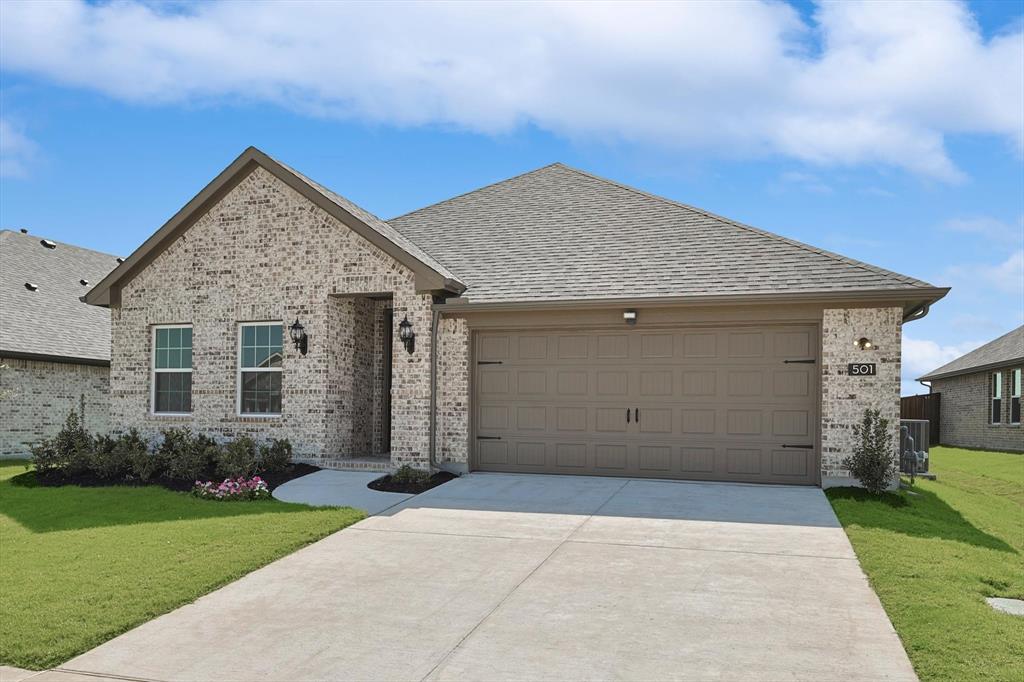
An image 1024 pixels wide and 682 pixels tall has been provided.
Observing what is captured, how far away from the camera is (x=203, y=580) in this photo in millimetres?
7496

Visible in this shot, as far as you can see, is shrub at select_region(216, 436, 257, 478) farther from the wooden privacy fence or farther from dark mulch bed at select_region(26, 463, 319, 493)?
the wooden privacy fence

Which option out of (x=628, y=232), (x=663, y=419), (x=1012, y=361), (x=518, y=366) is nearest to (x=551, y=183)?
(x=628, y=232)

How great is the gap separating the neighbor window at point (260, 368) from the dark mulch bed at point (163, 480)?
143 cm

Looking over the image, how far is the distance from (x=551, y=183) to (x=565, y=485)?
8241 mm

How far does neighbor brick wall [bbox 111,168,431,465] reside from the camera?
1382cm

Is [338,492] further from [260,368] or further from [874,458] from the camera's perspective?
[874,458]

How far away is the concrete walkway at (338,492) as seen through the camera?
11.1 metres

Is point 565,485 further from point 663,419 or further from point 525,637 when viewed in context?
point 525,637

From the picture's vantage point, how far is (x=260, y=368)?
48.3ft

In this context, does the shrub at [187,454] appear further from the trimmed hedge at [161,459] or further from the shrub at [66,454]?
the shrub at [66,454]

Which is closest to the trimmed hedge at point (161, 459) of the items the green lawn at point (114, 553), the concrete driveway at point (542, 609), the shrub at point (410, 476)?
the green lawn at point (114, 553)

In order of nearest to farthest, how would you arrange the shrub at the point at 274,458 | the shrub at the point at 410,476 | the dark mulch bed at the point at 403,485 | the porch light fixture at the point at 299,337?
the dark mulch bed at the point at 403,485, the shrub at the point at 410,476, the shrub at the point at 274,458, the porch light fixture at the point at 299,337

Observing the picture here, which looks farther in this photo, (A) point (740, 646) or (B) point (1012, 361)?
(B) point (1012, 361)

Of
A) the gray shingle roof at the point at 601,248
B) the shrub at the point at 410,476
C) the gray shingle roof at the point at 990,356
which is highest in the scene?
the gray shingle roof at the point at 601,248
